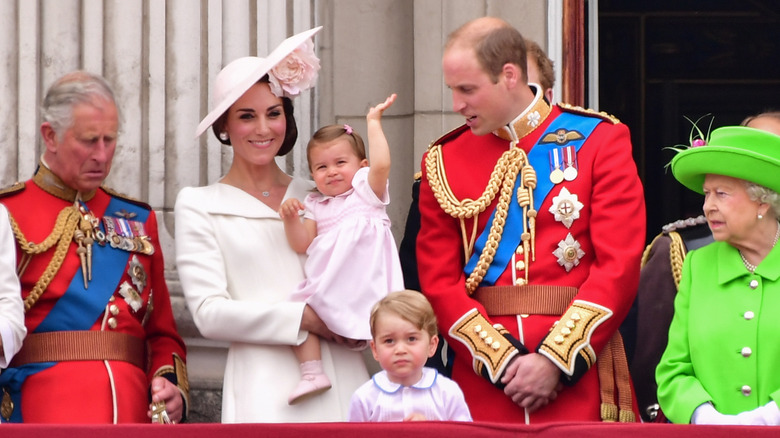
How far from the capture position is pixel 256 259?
4.80m

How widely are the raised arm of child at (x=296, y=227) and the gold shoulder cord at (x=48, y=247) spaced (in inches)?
23.5

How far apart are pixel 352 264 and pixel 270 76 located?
24.9 inches

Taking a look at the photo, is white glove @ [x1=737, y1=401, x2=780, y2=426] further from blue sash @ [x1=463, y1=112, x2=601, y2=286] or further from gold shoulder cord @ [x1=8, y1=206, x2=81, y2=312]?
gold shoulder cord @ [x1=8, y1=206, x2=81, y2=312]

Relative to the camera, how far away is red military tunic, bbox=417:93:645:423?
4461 millimetres

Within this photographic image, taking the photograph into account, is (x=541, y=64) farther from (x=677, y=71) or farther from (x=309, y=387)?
(x=677, y=71)

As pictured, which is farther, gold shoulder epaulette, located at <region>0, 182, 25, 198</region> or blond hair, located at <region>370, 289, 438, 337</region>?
gold shoulder epaulette, located at <region>0, 182, 25, 198</region>

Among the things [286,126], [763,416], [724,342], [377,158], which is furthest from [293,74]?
[763,416]

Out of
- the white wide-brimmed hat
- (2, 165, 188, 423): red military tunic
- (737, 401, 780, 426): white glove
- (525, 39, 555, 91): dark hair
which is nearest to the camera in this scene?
(737, 401, 780, 426): white glove

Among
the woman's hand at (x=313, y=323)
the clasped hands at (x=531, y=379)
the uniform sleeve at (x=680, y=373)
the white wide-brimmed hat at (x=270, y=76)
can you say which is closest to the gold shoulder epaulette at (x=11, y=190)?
the white wide-brimmed hat at (x=270, y=76)

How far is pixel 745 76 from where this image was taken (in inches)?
332

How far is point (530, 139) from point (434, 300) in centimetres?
54

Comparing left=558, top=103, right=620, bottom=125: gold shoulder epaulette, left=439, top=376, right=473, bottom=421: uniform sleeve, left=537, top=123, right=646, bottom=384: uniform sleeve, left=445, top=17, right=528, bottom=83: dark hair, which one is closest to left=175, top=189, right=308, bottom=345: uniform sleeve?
left=439, top=376, right=473, bottom=421: uniform sleeve

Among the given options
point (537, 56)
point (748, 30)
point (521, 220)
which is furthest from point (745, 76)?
point (521, 220)

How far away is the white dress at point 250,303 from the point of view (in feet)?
15.3
